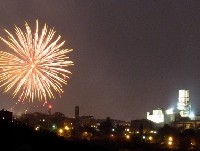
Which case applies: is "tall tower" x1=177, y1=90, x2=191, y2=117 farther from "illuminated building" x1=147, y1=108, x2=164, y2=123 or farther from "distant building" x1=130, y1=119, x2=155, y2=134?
"distant building" x1=130, y1=119, x2=155, y2=134

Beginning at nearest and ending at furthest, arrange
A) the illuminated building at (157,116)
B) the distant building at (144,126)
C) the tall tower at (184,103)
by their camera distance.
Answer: the distant building at (144,126), the illuminated building at (157,116), the tall tower at (184,103)

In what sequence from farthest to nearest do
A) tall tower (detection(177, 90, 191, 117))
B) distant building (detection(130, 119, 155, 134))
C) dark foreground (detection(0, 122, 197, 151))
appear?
1. tall tower (detection(177, 90, 191, 117))
2. distant building (detection(130, 119, 155, 134))
3. dark foreground (detection(0, 122, 197, 151))

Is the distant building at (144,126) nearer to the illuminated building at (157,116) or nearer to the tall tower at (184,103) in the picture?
the illuminated building at (157,116)

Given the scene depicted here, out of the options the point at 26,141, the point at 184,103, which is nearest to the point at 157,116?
the point at 184,103

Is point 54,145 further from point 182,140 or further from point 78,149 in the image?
point 182,140

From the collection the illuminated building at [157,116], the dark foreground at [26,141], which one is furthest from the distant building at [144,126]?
the dark foreground at [26,141]

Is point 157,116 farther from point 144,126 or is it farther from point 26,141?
point 26,141

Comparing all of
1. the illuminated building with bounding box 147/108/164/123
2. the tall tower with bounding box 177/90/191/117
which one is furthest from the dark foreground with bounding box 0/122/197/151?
the tall tower with bounding box 177/90/191/117

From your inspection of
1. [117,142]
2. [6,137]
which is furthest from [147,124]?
[6,137]

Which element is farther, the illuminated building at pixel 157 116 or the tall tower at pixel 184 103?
the tall tower at pixel 184 103
